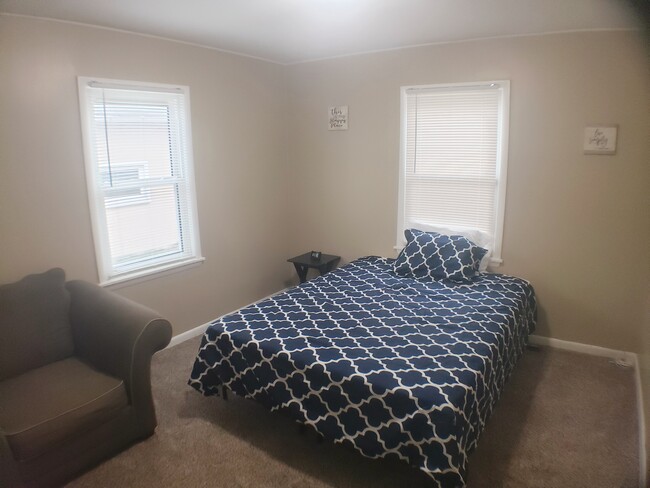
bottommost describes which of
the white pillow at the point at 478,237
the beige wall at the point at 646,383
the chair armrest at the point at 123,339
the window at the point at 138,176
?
the beige wall at the point at 646,383

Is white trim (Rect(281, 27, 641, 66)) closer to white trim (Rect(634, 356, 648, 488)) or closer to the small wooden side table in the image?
the small wooden side table

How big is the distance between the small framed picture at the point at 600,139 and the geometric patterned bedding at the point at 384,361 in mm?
1055

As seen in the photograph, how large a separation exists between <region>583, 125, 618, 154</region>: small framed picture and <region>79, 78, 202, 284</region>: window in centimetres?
284

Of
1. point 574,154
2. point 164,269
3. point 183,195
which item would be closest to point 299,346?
point 164,269

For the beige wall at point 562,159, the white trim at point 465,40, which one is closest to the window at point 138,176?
the white trim at point 465,40

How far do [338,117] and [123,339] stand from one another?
2595 mm

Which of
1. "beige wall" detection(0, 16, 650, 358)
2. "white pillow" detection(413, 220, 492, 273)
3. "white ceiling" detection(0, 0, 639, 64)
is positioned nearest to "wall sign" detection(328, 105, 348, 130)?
"beige wall" detection(0, 16, 650, 358)

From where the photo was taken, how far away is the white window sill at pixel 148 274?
A: 2973 mm

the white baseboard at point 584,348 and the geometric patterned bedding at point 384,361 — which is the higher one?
the geometric patterned bedding at point 384,361

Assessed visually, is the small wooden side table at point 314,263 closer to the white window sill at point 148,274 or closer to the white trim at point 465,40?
the white window sill at point 148,274

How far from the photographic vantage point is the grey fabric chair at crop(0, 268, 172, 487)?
74.6 inches

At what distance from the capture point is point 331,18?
2.68 metres

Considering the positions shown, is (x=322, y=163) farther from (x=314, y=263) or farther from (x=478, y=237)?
(x=478, y=237)

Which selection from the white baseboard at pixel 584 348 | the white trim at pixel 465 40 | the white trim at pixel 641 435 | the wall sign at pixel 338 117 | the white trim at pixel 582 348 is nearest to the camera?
the white trim at pixel 641 435
